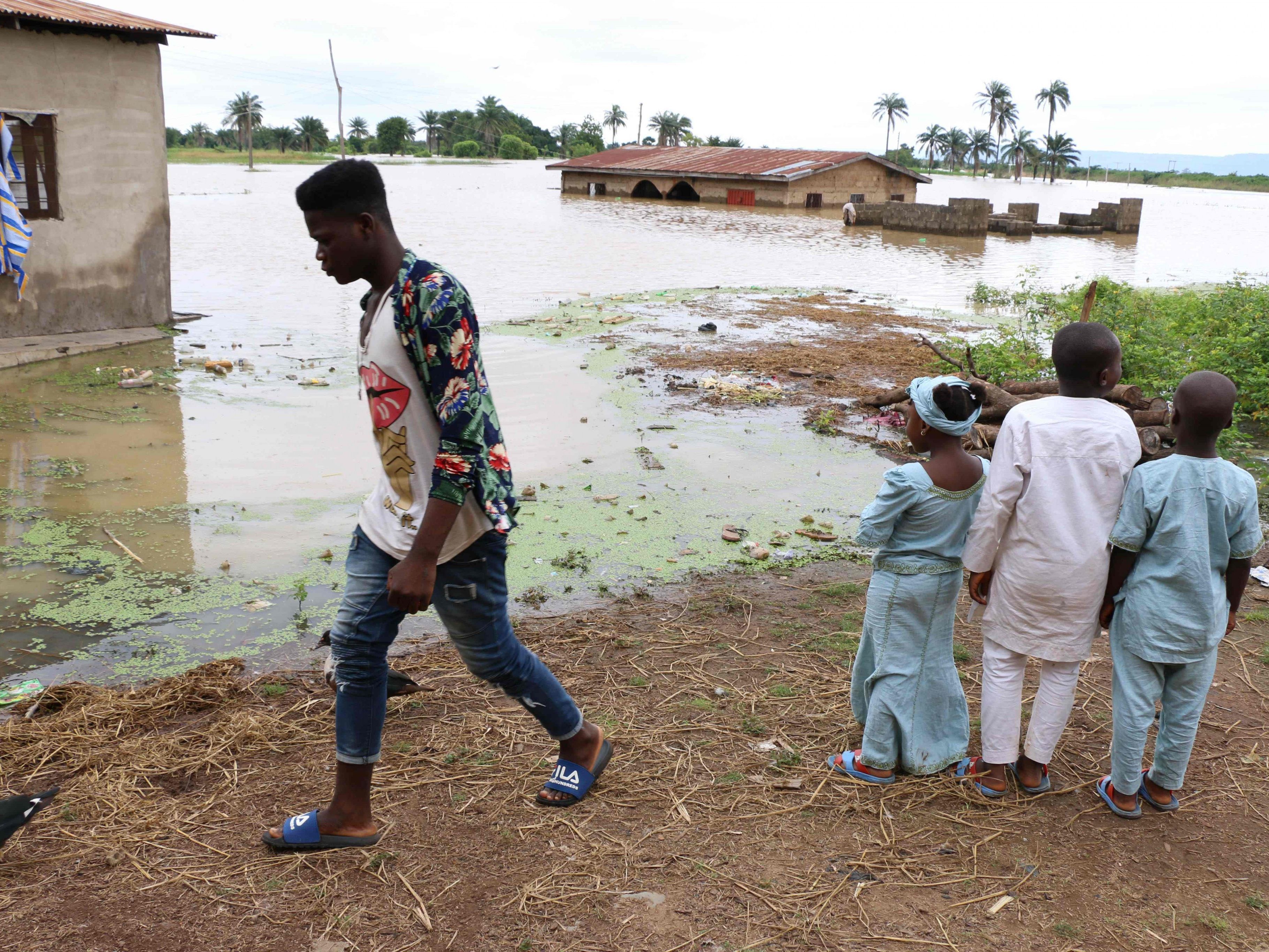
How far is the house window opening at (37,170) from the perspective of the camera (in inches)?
407

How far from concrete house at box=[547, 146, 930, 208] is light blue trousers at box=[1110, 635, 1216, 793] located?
129ft

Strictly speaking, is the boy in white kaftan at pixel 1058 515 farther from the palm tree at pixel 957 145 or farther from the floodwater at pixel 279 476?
the palm tree at pixel 957 145

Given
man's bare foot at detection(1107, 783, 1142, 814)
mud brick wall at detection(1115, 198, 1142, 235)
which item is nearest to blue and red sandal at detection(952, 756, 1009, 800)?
man's bare foot at detection(1107, 783, 1142, 814)

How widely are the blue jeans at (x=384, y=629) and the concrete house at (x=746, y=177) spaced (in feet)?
130

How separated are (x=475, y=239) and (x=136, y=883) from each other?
25.5m

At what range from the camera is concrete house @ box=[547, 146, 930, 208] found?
4094 cm

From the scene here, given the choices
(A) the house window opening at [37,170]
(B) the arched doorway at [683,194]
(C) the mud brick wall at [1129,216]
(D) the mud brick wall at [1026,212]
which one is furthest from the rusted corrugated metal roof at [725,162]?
(A) the house window opening at [37,170]

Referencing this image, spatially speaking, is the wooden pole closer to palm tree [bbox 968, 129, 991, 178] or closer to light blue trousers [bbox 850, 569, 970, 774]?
light blue trousers [bbox 850, 569, 970, 774]

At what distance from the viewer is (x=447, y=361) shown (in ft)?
→ 7.59

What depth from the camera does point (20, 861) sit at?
8.77ft

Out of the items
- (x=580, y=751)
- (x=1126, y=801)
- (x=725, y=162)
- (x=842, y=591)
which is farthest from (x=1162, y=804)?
(x=725, y=162)

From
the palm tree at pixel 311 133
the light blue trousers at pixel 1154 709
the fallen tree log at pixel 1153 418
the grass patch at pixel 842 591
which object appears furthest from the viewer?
Result: the palm tree at pixel 311 133

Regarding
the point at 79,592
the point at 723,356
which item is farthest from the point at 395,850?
the point at 723,356

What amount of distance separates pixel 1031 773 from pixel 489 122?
115152 mm
